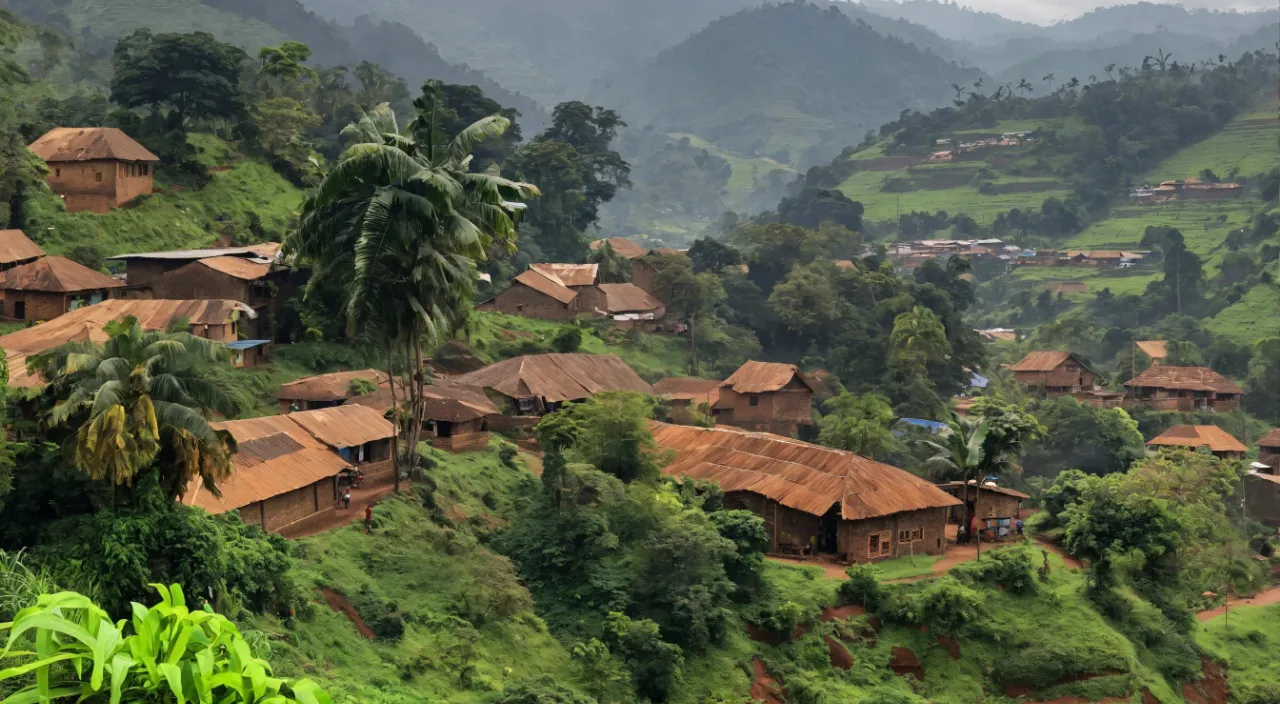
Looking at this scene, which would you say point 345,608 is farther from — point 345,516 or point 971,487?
point 971,487

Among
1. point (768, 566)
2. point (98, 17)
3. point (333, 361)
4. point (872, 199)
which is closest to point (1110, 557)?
point (768, 566)

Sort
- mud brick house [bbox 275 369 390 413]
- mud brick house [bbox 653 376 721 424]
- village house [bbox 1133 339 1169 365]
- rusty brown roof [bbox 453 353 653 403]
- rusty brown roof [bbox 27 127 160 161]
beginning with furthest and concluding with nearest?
1. village house [bbox 1133 339 1169 365]
2. mud brick house [bbox 653 376 721 424]
3. rusty brown roof [bbox 27 127 160 161]
4. rusty brown roof [bbox 453 353 653 403]
5. mud brick house [bbox 275 369 390 413]

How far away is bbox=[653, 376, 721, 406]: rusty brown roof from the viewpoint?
177ft

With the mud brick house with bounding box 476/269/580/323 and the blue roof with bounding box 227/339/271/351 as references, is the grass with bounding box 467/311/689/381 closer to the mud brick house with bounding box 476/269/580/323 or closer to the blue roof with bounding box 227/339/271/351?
the mud brick house with bounding box 476/269/580/323

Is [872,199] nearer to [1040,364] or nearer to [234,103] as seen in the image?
[1040,364]

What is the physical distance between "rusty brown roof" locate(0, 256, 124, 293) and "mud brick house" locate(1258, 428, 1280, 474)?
55501mm

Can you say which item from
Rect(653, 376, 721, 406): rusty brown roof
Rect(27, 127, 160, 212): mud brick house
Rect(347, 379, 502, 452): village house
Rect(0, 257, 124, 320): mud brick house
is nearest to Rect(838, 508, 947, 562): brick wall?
Rect(347, 379, 502, 452): village house

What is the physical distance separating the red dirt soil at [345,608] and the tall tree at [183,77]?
37163 mm

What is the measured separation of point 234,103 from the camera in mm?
57531

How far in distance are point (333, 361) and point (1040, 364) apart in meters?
47.3

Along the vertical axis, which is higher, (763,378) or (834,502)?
(763,378)

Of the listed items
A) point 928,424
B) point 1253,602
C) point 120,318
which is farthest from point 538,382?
point 1253,602

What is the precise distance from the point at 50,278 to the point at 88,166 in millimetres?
11414

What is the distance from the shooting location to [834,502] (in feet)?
114
